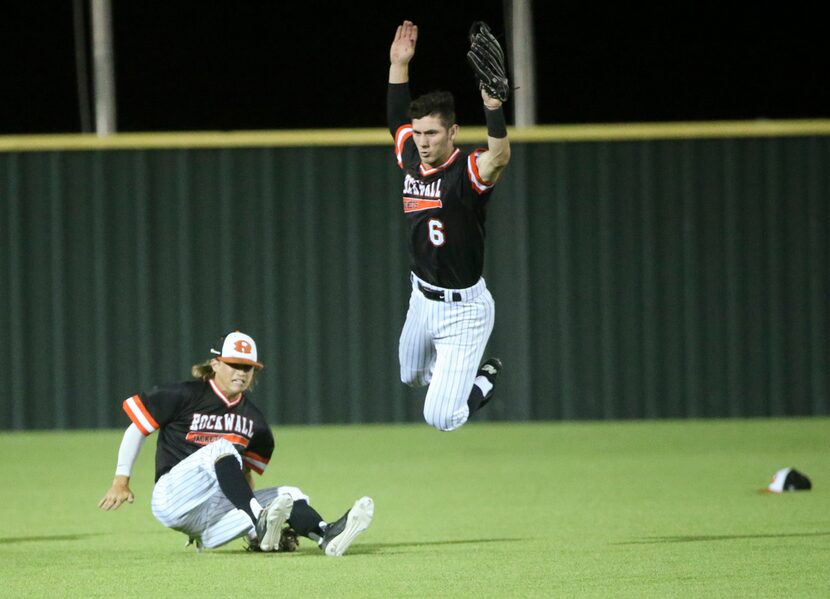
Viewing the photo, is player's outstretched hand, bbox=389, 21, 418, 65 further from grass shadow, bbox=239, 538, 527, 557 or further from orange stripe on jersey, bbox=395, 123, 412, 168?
grass shadow, bbox=239, 538, 527, 557

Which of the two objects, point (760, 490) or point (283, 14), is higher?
point (283, 14)

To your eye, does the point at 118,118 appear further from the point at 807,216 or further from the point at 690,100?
the point at 807,216

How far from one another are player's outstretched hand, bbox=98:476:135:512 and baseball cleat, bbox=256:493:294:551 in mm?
637

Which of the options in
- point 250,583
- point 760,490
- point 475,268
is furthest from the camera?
point 760,490

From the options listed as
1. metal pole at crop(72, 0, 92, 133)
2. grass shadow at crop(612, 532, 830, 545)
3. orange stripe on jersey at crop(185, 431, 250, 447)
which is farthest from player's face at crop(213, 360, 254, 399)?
metal pole at crop(72, 0, 92, 133)

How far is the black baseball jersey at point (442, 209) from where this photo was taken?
767 centimetres

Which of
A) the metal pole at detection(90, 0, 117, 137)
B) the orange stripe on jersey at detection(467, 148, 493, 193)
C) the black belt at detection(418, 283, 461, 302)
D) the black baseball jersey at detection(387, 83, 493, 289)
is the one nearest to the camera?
the orange stripe on jersey at detection(467, 148, 493, 193)

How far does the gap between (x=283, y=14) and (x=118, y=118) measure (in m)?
2.71

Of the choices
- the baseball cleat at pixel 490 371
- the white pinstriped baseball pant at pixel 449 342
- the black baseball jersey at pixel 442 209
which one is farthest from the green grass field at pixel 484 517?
the black baseball jersey at pixel 442 209

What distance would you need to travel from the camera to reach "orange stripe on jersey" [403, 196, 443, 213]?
25.2ft

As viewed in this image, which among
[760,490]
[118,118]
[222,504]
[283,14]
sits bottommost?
[760,490]

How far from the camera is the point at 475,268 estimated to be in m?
8.00

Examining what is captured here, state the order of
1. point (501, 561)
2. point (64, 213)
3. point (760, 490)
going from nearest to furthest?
point (501, 561) → point (760, 490) → point (64, 213)

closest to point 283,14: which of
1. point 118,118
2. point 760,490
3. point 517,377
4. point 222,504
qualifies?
point 118,118
